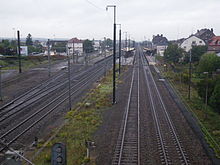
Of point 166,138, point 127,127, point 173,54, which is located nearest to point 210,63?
point 173,54

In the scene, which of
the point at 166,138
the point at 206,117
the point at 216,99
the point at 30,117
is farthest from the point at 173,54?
the point at 166,138

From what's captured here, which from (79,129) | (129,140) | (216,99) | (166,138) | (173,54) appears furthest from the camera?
(173,54)

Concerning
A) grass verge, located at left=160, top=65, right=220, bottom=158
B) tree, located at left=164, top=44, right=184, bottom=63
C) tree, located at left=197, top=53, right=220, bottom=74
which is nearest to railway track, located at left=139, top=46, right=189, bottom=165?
grass verge, located at left=160, top=65, right=220, bottom=158

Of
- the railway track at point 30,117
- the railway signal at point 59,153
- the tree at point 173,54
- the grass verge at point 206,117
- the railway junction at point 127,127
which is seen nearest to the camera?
the railway signal at point 59,153

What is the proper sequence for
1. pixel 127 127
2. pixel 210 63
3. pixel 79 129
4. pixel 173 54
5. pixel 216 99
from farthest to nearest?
pixel 173 54
pixel 210 63
pixel 216 99
pixel 127 127
pixel 79 129

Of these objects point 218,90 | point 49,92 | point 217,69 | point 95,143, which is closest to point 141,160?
point 95,143

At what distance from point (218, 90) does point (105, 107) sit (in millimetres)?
7668

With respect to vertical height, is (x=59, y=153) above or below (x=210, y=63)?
below

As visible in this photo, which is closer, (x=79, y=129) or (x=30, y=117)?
(x=79, y=129)

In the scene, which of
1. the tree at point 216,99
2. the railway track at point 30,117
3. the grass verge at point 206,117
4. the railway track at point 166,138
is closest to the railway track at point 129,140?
the railway track at point 166,138

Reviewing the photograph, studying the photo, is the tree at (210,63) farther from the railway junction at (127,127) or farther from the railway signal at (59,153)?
the railway signal at (59,153)

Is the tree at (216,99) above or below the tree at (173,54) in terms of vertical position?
below

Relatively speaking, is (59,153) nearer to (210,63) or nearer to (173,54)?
(210,63)

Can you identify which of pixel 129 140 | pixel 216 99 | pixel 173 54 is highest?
pixel 173 54
